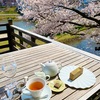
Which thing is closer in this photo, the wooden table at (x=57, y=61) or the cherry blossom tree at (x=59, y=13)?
the wooden table at (x=57, y=61)

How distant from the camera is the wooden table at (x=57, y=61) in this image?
1343 millimetres

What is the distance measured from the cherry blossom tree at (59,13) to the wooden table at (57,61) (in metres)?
4.30

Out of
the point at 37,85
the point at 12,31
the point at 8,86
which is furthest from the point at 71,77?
the point at 12,31

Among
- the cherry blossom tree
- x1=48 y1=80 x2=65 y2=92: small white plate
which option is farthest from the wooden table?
the cherry blossom tree

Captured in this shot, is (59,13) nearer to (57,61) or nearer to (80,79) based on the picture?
(57,61)

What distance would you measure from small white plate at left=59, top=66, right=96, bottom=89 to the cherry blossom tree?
5017 mm

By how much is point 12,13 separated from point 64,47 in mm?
24446

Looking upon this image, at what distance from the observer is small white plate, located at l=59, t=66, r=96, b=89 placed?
143 centimetres

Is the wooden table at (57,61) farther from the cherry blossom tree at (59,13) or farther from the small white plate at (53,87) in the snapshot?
Result: the cherry blossom tree at (59,13)

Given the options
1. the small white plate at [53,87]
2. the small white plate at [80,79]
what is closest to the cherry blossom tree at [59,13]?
the small white plate at [80,79]

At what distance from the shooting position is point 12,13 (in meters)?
25.3

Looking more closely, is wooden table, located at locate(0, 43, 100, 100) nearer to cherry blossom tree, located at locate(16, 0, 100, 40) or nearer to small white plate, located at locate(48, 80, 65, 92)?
small white plate, located at locate(48, 80, 65, 92)

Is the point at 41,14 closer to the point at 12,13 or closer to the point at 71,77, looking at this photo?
the point at 71,77

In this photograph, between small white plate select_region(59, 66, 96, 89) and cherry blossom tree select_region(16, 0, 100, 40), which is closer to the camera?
small white plate select_region(59, 66, 96, 89)
